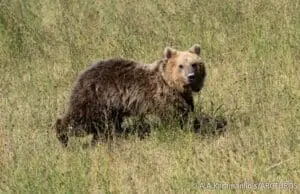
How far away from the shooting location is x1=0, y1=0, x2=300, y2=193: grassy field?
552cm

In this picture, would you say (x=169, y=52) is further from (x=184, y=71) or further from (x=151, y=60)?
(x=151, y=60)

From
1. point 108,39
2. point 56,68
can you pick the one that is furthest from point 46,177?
point 108,39

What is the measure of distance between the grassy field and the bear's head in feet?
1.35

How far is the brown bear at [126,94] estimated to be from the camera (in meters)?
6.98

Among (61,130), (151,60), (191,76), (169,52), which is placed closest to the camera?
(191,76)

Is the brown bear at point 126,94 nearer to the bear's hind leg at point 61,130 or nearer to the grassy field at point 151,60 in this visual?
the bear's hind leg at point 61,130

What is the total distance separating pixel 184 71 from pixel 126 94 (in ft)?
2.06

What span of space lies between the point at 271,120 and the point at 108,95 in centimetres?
162

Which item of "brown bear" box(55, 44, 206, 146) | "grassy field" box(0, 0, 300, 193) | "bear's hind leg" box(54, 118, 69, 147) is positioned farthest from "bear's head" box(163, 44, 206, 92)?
"bear's hind leg" box(54, 118, 69, 147)

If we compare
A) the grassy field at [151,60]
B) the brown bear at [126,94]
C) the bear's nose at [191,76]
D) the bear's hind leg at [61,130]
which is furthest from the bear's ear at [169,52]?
the bear's hind leg at [61,130]

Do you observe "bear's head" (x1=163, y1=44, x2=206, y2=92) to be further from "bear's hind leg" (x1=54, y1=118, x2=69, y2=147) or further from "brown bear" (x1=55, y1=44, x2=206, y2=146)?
"bear's hind leg" (x1=54, y1=118, x2=69, y2=147)

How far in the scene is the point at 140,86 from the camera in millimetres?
7133

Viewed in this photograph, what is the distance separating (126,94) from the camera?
7.07 metres

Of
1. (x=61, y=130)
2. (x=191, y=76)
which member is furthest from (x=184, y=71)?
(x=61, y=130)
